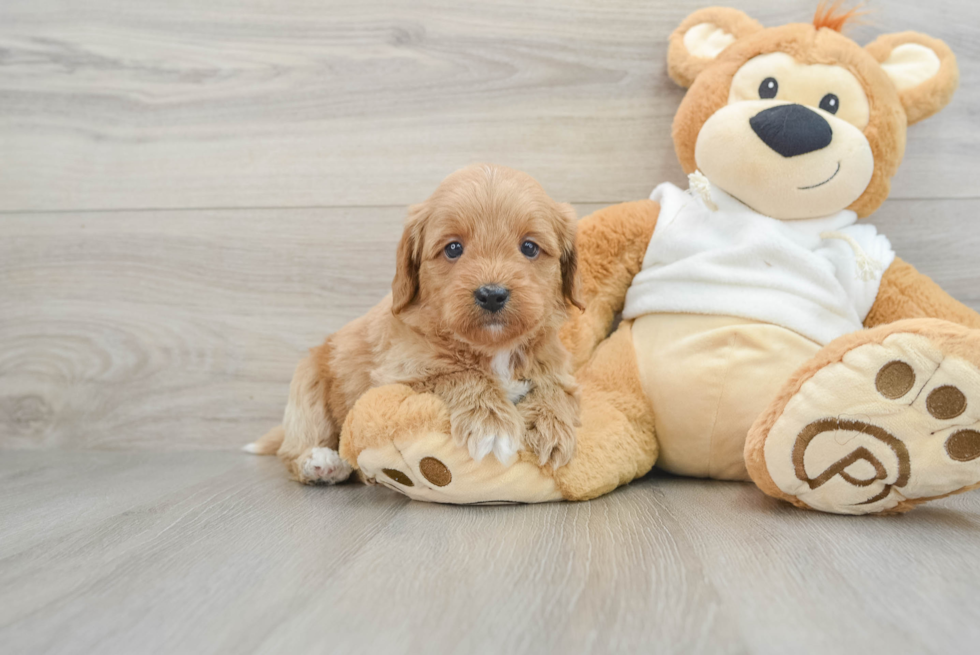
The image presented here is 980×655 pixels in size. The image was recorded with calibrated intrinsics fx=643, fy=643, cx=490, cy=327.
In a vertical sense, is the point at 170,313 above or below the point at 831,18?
below

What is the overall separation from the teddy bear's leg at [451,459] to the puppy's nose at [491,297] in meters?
0.22

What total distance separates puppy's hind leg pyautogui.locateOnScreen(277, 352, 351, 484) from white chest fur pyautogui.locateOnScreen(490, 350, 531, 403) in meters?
0.47

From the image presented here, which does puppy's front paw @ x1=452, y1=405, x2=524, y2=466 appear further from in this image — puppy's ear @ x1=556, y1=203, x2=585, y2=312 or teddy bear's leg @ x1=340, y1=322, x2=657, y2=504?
puppy's ear @ x1=556, y1=203, x2=585, y2=312

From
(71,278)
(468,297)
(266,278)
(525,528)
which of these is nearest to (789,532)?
(525,528)

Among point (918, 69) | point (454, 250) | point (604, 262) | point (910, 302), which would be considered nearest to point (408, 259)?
point (454, 250)

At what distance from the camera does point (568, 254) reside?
132 cm

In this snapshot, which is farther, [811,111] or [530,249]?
[811,111]

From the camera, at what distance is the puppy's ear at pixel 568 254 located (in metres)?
1.30

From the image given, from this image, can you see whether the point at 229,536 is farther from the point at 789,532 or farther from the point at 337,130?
the point at 337,130

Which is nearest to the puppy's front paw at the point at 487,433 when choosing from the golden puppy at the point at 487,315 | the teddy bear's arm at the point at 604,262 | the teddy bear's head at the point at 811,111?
the golden puppy at the point at 487,315

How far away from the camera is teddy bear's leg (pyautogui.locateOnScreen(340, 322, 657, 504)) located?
1166 millimetres

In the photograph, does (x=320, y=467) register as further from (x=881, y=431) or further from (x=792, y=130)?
(x=792, y=130)

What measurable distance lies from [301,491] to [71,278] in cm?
109

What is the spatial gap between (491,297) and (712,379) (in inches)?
21.3
